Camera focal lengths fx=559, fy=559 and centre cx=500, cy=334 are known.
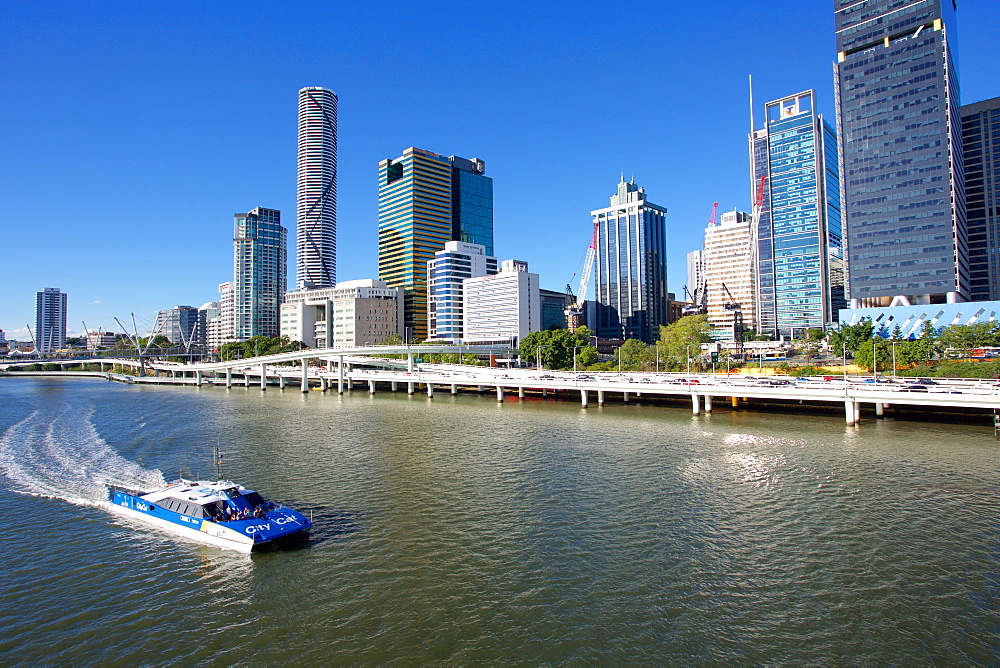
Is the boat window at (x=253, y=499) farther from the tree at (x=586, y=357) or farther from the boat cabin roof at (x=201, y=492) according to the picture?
the tree at (x=586, y=357)

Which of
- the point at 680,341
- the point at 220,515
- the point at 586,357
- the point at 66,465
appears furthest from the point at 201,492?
the point at 680,341

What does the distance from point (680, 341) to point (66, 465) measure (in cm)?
13098

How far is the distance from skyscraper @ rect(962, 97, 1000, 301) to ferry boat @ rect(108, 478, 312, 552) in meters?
245

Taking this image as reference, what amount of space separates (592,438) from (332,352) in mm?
88756

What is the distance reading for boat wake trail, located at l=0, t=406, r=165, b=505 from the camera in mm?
39562

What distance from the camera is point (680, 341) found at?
483 feet

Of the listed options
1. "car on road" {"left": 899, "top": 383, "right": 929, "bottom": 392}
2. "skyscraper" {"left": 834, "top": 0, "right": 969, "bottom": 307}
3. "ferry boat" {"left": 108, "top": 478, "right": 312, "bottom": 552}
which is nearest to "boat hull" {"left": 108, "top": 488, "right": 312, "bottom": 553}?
"ferry boat" {"left": 108, "top": 478, "right": 312, "bottom": 552}

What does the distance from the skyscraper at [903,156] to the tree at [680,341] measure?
48758 millimetres

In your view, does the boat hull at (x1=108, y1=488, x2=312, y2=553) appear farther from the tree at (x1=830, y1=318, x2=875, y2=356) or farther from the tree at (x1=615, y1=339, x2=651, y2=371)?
the tree at (x1=830, y1=318, x2=875, y2=356)

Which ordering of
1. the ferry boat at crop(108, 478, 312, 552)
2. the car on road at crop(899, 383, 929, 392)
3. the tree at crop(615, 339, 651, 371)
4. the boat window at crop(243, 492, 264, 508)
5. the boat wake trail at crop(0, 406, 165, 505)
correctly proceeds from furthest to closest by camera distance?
the tree at crop(615, 339, 651, 371), the car on road at crop(899, 383, 929, 392), the boat wake trail at crop(0, 406, 165, 505), the boat window at crop(243, 492, 264, 508), the ferry boat at crop(108, 478, 312, 552)

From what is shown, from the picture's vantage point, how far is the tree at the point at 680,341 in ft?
401

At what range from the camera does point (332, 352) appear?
432ft

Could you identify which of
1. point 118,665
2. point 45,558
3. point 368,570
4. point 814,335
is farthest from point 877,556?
Result: point 814,335

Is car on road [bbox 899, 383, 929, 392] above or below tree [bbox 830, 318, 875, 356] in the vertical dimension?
below
